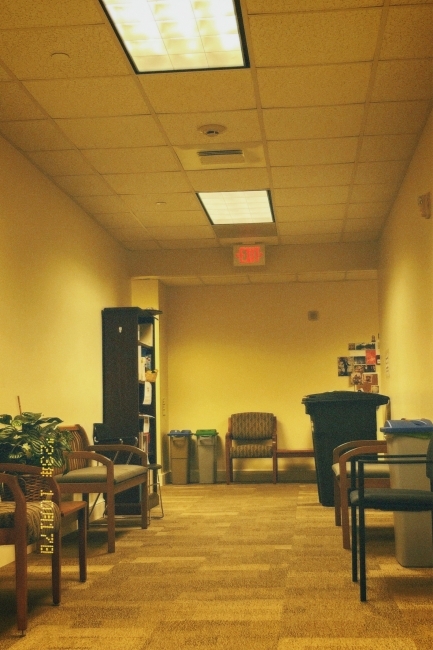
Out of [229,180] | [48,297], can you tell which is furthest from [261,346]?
[48,297]

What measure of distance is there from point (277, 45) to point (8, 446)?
2670 mm

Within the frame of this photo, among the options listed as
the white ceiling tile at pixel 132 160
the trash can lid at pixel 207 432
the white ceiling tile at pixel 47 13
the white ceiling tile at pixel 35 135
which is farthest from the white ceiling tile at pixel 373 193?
the trash can lid at pixel 207 432

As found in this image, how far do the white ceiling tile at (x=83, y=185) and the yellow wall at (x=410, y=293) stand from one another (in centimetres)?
264

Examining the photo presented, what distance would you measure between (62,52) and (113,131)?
4.06ft

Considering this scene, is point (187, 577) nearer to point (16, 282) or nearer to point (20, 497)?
point (20, 497)

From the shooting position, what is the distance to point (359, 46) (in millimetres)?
4285

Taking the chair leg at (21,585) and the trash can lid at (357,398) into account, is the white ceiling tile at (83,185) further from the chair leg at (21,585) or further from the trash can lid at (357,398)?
the chair leg at (21,585)

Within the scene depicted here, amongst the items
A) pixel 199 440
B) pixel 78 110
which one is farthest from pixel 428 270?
pixel 199 440

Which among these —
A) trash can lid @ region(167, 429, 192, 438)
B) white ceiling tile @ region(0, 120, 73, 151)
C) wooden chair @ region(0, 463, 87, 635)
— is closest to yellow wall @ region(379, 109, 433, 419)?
white ceiling tile @ region(0, 120, 73, 151)

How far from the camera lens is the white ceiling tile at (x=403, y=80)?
4.53 m

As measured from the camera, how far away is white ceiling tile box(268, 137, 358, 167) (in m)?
5.84

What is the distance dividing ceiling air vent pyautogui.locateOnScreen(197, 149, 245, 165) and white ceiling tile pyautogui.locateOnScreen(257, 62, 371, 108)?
Answer: 3.21ft

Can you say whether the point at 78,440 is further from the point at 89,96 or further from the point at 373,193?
the point at 373,193

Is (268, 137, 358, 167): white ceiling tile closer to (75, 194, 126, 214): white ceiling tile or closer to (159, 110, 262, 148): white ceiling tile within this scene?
(159, 110, 262, 148): white ceiling tile
